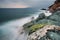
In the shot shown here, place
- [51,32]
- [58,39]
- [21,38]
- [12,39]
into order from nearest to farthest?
[58,39] → [51,32] → [21,38] → [12,39]

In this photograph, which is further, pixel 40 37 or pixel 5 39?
pixel 5 39

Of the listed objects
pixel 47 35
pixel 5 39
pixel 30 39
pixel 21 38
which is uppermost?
pixel 47 35

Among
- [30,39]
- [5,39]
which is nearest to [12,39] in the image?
[5,39]

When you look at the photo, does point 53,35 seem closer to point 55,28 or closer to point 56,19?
point 55,28

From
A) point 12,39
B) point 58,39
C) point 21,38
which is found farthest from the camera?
point 12,39

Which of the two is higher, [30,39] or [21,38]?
[30,39]

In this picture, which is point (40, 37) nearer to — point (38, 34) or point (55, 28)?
point (38, 34)

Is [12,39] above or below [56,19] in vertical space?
below

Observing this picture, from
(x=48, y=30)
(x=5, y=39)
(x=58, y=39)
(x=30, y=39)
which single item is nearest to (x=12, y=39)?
(x=5, y=39)

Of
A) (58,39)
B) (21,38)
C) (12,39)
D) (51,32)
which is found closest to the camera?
(58,39)
